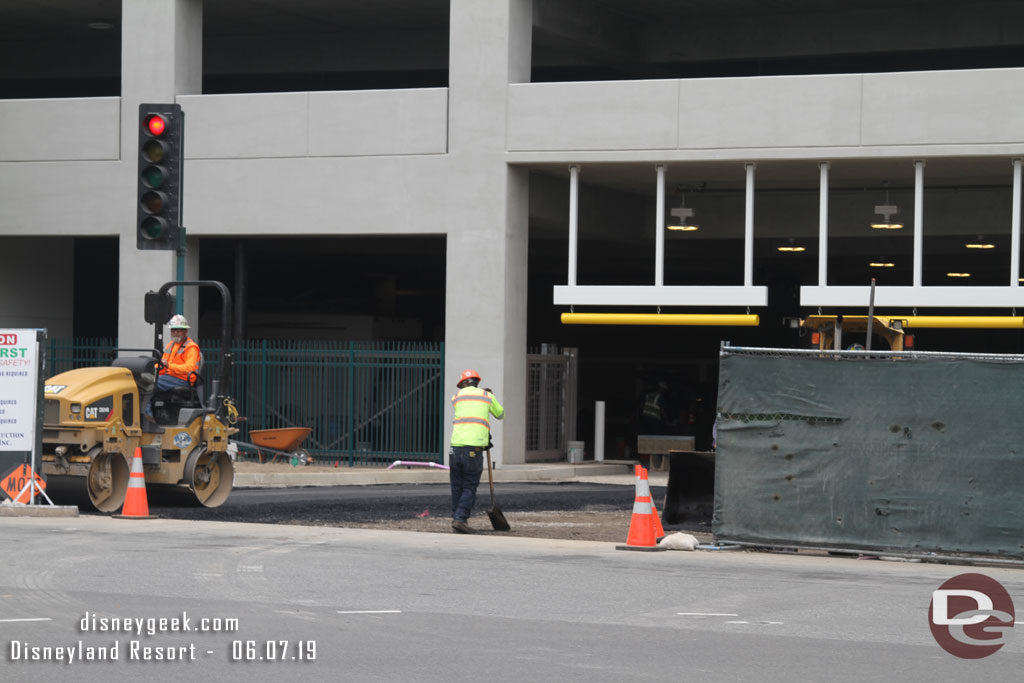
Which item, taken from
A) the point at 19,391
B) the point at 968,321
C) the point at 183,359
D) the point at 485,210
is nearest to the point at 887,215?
the point at 968,321

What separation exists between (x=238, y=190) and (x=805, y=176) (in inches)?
417

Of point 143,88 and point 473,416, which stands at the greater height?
point 143,88

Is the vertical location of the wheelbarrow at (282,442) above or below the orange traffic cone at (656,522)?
below

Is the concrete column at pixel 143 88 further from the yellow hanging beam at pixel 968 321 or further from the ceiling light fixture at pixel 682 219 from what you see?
the yellow hanging beam at pixel 968 321

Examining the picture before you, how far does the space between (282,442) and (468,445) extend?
36.7 feet

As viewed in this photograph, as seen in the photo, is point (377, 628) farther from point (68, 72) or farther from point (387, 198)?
point (68, 72)

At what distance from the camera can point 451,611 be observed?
420 inches

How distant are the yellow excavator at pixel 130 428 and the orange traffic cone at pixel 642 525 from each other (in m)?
5.44

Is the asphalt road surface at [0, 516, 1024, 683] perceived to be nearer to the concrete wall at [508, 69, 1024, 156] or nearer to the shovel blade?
the shovel blade

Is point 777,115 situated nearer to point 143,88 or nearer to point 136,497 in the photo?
point 143,88

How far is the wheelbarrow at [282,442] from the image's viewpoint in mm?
27156

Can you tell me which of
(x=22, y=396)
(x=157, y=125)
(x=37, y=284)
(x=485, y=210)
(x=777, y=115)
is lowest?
(x=22, y=396)

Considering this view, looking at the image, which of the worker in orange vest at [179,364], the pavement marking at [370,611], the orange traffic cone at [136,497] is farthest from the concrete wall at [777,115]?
the pavement marking at [370,611]

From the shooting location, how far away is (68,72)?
35.4 metres
